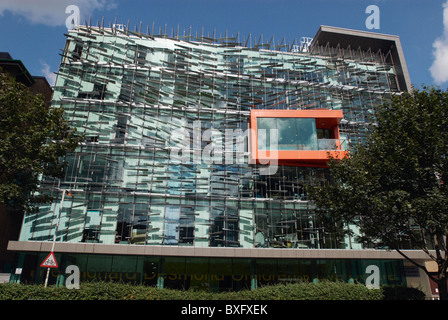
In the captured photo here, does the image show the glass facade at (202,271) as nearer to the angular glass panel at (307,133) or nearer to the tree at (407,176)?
the angular glass panel at (307,133)

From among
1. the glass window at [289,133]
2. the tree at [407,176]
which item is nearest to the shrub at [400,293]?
the tree at [407,176]

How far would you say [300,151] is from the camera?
1069 inches

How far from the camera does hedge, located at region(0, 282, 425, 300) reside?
555 inches

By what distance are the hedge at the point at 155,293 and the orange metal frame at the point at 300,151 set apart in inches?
496

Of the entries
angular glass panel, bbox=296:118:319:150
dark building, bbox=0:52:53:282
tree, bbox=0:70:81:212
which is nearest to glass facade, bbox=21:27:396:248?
angular glass panel, bbox=296:118:319:150

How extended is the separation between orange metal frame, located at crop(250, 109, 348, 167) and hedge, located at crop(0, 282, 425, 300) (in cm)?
1259

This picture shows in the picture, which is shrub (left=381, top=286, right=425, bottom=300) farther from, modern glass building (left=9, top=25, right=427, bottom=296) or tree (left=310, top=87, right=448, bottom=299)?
modern glass building (left=9, top=25, right=427, bottom=296)

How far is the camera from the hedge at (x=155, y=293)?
14.1 meters

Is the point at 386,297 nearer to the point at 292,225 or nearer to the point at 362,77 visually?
the point at 292,225

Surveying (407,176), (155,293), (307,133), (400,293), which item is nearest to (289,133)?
(307,133)

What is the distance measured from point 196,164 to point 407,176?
16181 millimetres

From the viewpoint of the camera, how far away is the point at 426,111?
15938mm

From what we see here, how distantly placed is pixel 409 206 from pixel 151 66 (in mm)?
24644

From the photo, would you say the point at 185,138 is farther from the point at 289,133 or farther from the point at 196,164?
the point at 289,133
